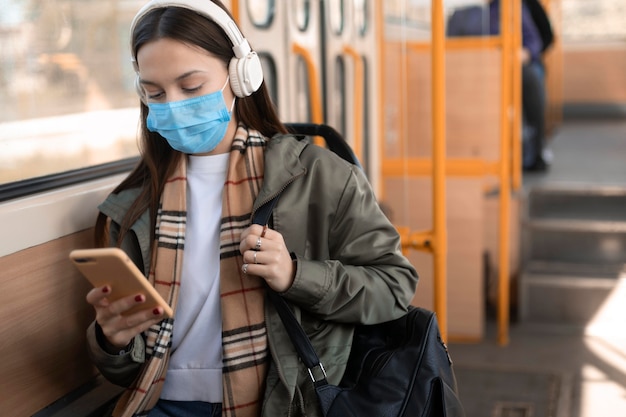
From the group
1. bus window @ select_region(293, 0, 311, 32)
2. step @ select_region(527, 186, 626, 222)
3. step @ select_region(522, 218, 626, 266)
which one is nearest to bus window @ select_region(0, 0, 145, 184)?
bus window @ select_region(293, 0, 311, 32)

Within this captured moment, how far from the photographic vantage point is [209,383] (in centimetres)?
168

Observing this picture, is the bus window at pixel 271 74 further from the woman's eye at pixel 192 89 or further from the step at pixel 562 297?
the step at pixel 562 297

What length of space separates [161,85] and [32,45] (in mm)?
447

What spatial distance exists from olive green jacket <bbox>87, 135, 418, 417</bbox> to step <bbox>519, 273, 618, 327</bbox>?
3.23 m

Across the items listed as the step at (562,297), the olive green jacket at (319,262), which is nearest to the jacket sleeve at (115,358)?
the olive green jacket at (319,262)

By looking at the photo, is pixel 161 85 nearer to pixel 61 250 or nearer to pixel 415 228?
pixel 61 250

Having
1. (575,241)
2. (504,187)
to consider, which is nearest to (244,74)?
(504,187)

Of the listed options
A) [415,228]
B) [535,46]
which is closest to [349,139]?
[415,228]

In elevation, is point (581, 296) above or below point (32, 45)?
below

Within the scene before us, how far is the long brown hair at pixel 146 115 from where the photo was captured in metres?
1.63

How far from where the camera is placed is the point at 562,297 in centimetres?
472

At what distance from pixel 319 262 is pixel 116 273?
1.41 feet

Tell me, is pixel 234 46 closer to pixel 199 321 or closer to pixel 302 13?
pixel 199 321

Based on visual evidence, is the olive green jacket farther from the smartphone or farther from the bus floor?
the bus floor
